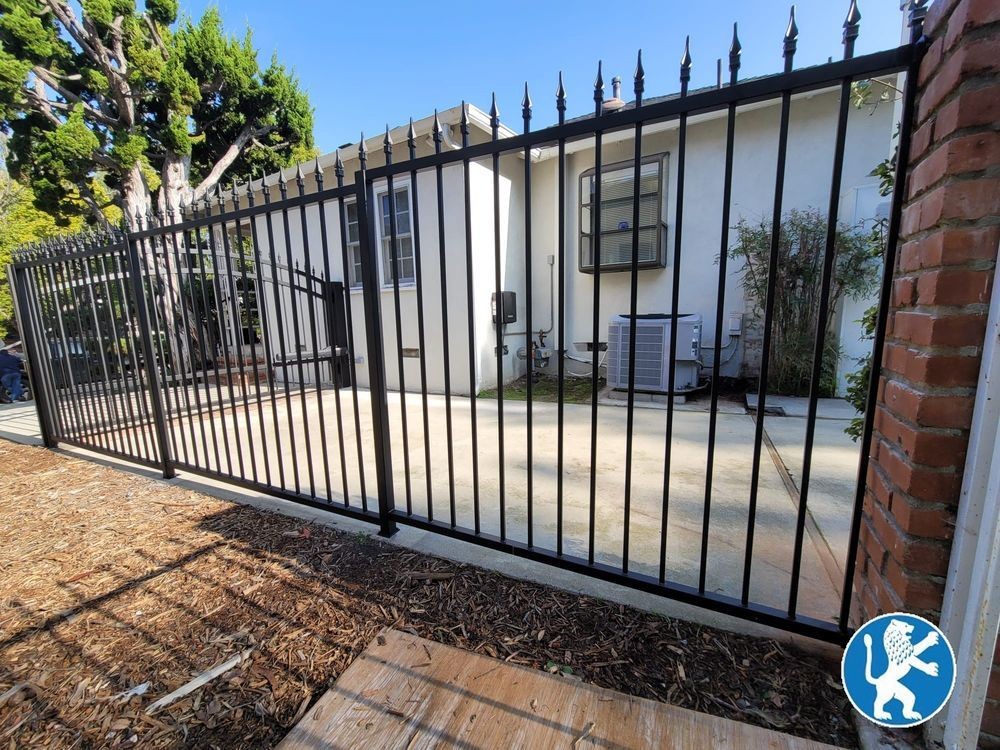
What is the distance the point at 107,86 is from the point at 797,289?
37.9ft

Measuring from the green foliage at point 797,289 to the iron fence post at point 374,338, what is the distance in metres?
4.59

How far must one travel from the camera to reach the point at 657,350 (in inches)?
192

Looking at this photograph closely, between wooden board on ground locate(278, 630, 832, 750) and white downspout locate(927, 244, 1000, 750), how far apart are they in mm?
323

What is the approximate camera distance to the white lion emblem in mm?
961

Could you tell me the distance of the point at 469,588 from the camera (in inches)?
66.4

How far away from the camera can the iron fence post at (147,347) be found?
2697 millimetres

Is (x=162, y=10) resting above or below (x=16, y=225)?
above

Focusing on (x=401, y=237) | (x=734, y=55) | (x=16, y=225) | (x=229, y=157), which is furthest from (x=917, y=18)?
(x=16, y=225)

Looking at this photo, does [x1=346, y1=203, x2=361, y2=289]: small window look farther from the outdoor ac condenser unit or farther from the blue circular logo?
the blue circular logo

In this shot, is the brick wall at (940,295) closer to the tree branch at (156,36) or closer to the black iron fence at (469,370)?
the black iron fence at (469,370)

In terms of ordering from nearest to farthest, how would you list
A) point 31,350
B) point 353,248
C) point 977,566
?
point 977,566 → point 31,350 → point 353,248

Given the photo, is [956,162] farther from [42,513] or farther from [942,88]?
[42,513]

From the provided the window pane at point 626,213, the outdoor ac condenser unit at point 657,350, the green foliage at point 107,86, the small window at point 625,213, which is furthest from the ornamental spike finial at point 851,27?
the green foliage at point 107,86

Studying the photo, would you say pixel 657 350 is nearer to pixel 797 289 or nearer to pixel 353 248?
pixel 797 289
